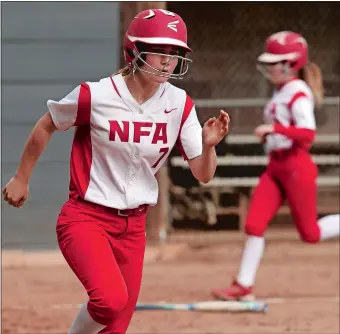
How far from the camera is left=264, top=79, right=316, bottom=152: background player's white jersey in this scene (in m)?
6.30

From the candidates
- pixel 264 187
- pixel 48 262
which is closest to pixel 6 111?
pixel 48 262

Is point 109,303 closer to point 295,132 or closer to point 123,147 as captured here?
point 123,147

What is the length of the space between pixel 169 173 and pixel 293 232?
1.35 metres

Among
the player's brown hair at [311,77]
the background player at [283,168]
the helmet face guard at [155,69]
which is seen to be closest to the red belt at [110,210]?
the helmet face guard at [155,69]

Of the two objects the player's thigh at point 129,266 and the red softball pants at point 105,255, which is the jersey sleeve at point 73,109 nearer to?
the red softball pants at point 105,255

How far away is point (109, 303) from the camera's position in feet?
12.4

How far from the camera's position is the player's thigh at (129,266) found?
13.3 feet

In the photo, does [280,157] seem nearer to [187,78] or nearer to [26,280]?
[26,280]

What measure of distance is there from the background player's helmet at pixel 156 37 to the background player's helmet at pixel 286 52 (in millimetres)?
2543

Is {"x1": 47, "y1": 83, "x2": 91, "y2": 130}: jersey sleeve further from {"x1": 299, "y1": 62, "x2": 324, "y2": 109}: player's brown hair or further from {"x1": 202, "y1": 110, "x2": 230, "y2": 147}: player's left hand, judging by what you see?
{"x1": 299, "y1": 62, "x2": 324, "y2": 109}: player's brown hair

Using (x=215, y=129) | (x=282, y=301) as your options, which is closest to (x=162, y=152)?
(x=215, y=129)

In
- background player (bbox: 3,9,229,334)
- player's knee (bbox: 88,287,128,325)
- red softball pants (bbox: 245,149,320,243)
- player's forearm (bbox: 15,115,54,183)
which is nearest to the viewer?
player's knee (bbox: 88,287,128,325)

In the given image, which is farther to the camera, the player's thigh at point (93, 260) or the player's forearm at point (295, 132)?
the player's forearm at point (295, 132)

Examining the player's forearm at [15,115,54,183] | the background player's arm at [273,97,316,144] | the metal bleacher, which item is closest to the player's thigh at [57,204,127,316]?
the player's forearm at [15,115,54,183]
